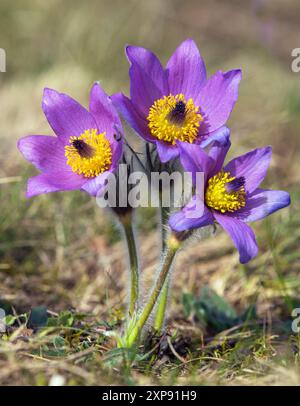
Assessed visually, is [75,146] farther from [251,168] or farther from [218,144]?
[251,168]

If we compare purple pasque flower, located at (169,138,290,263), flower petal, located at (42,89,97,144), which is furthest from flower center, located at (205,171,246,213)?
flower petal, located at (42,89,97,144)

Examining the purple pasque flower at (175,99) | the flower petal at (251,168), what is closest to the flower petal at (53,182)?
the purple pasque flower at (175,99)

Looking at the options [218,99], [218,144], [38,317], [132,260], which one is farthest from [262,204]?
[38,317]

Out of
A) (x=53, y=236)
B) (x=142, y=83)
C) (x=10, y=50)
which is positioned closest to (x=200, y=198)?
(x=142, y=83)

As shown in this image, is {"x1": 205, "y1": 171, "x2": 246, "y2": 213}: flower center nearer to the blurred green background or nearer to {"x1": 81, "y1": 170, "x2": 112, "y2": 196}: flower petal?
{"x1": 81, "y1": 170, "x2": 112, "y2": 196}: flower petal

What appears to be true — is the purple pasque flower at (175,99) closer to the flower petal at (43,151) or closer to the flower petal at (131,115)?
the flower petal at (131,115)

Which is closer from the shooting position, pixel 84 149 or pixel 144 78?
pixel 84 149
